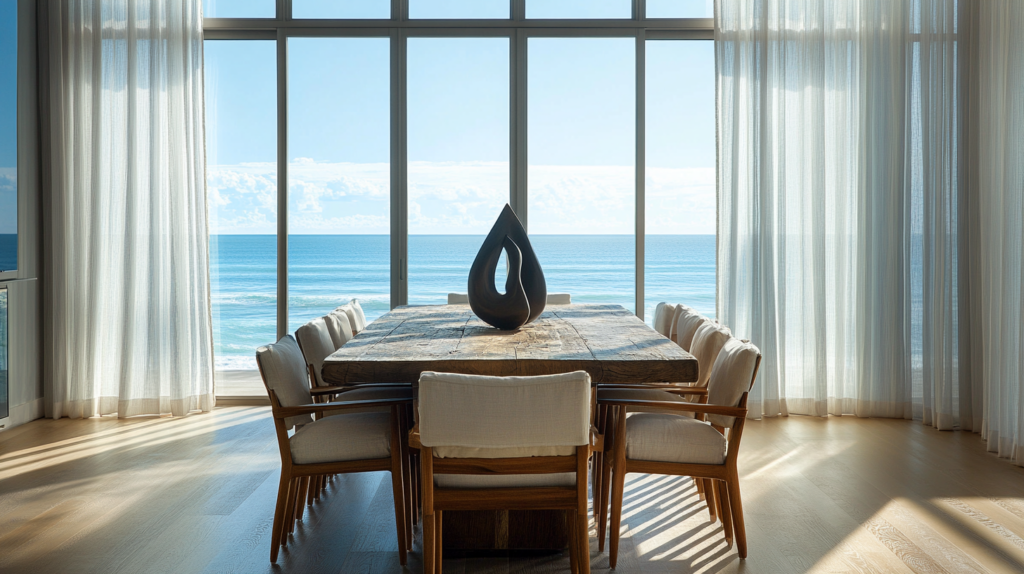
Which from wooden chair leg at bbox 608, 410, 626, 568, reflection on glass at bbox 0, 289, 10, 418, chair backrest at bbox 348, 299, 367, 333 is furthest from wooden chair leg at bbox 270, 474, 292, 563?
reflection on glass at bbox 0, 289, 10, 418

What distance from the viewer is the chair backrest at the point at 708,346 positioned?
9.95 ft

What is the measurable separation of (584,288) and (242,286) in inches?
253

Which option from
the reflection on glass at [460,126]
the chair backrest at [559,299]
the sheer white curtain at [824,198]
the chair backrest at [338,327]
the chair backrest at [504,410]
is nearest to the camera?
the chair backrest at [504,410]

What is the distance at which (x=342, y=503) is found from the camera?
130 inches

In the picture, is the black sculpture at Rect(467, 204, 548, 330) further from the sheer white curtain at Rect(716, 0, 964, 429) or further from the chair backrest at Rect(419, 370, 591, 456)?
the sheer white curtain at Rect(716, 0, 964, 429)

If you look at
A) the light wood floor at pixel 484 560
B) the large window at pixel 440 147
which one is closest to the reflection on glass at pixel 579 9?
the large window at pixel 440 147

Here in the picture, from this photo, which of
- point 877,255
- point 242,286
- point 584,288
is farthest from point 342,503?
point 584,288

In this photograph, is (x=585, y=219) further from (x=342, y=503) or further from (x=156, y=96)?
(x=342, y=503)

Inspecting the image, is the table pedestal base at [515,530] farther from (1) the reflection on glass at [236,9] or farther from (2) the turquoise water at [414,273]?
(2) the turquoise water at [414,273]

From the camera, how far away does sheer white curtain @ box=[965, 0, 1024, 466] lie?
3.94m

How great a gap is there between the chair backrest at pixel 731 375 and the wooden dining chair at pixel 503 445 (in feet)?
1.98

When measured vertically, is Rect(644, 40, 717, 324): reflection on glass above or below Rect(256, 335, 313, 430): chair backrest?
above

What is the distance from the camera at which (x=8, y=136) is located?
4.57 meters

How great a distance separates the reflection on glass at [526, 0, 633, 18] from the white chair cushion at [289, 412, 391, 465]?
360 cm
